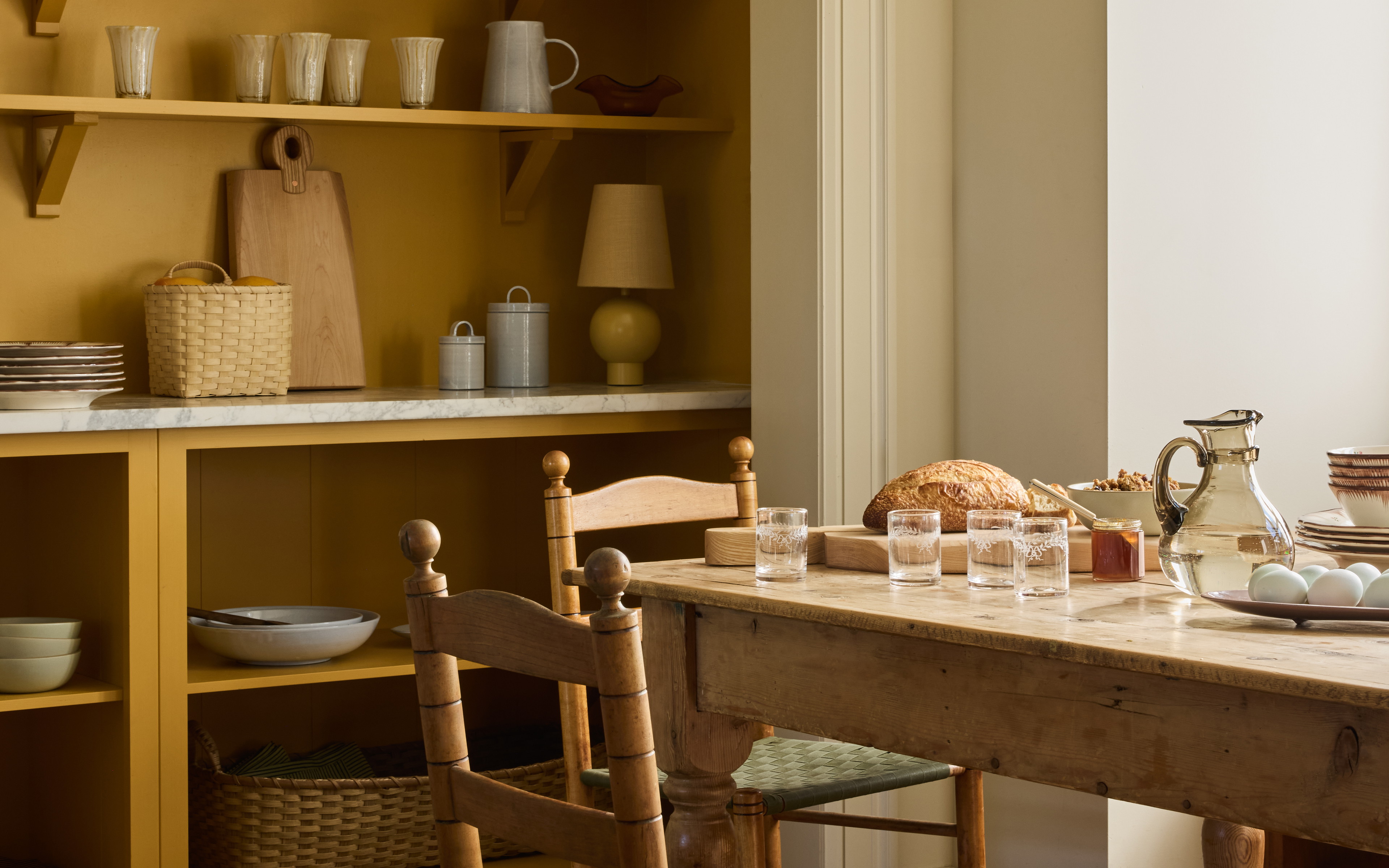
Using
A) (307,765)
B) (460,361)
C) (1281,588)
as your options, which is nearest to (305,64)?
(460,361)

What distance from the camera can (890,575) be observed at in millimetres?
1571

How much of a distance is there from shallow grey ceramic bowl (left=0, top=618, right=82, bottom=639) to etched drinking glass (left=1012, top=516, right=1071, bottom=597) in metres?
1.63

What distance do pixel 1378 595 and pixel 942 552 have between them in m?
0.48

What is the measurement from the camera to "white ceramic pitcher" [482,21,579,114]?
2.85 meters

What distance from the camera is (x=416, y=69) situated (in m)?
2.77

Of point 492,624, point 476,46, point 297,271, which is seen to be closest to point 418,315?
point 297,271

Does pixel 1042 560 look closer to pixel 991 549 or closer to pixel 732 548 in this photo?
pixel 991 549

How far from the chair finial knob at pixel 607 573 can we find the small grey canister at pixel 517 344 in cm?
192

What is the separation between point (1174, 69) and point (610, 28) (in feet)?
4.51

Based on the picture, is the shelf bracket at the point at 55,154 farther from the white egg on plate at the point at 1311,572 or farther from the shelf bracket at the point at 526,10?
the white egg on plate at the point at 1311,572

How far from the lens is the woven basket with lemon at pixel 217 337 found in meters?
2.53

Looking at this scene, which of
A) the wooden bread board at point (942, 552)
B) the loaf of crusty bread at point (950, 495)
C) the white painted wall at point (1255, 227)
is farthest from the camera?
the white painted wall at point (1255, 227)

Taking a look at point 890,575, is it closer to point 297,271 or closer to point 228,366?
point 228,366

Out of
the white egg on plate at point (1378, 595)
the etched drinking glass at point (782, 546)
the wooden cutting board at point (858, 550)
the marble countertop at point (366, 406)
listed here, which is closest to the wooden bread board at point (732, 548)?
the wooden cutting board at point (858, 550)
